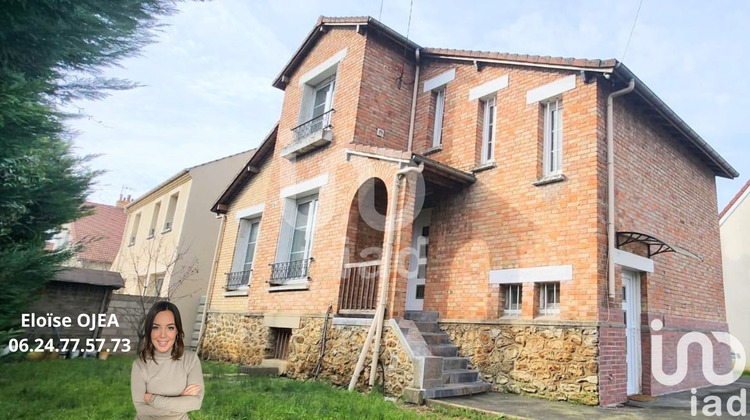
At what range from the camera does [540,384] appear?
6.52m

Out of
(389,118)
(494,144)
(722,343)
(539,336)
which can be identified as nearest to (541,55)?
(494,144)

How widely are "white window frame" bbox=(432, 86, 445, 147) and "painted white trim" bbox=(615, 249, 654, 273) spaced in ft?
13.5

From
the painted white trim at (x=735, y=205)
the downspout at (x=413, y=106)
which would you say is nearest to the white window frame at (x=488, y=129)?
the downspout at (x=413, y=106)

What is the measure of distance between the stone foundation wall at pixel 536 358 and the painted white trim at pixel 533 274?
70cm

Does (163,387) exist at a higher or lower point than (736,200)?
lower

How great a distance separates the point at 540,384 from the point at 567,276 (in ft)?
5.18

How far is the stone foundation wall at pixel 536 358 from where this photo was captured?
6.14m

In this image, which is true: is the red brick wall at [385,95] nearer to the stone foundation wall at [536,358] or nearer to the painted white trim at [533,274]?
the painted white trim at [533,274]

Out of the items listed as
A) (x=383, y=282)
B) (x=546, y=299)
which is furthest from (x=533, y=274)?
(x=383, y=282)

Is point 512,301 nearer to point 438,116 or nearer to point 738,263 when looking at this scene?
point 438,116

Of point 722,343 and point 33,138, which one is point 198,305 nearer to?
point 33,138

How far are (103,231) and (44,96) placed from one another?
22525 mm

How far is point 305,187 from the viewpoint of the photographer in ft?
32.8

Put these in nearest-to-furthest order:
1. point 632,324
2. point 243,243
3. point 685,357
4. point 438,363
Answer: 1. point 438,363
2. point 632,324
3. point 685,357
4. point 243,243
